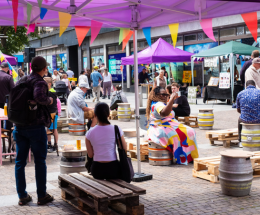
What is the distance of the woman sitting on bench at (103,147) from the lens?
509cm

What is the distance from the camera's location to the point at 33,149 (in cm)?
529

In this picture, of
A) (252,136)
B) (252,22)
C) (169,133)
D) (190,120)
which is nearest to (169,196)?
(169,133)

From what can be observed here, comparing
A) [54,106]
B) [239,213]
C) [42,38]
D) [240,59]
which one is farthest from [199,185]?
[42,38]

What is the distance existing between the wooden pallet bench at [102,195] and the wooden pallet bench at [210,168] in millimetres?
1923

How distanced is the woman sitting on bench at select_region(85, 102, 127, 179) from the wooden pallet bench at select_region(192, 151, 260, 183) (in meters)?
1.96

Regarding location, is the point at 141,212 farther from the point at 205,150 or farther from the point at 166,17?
the point at 205,150

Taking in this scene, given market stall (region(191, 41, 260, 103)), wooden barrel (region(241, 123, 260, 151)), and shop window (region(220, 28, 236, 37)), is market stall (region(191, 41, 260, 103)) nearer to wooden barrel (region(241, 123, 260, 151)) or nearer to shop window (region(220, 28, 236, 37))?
shop window (region(220, 28, 236, 37))

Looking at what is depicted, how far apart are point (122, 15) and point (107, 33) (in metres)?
27.4

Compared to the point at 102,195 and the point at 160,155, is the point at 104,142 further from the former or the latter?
the point at 160,155

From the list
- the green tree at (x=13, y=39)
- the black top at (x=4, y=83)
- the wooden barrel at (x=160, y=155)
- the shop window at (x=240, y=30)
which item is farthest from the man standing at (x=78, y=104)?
the green tree at (x=13, y=39)

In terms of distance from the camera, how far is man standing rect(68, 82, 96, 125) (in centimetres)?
1084

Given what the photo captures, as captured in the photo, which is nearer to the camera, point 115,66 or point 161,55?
point 161,55

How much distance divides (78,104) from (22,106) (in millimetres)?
5868

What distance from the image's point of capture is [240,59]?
20891 millimetres
